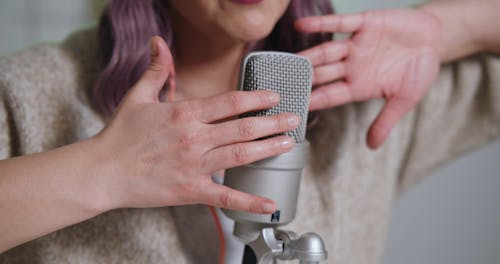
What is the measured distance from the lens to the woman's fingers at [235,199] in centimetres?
67

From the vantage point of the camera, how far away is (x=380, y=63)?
38.5 inches

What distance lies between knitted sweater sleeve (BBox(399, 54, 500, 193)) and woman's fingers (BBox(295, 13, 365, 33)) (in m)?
0.29

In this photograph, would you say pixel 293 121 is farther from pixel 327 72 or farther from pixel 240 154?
pixel 327 72

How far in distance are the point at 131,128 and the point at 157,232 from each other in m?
0.29

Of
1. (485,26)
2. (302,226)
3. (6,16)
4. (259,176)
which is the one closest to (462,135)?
(485,26)

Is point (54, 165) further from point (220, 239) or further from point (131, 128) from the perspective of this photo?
point (220, 239)

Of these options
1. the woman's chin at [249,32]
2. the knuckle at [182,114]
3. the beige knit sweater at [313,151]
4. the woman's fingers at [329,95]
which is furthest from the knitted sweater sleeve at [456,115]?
the knuckle at [182,114]

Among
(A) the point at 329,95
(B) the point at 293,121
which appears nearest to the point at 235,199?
(B) the point at 293,121

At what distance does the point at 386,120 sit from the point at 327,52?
152mm

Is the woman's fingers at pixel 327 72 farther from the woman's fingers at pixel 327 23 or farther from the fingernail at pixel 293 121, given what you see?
the fingernail at pixel 293 121

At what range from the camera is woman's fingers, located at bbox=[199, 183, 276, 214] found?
673 mm

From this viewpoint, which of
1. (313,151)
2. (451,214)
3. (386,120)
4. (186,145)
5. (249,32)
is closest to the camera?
(186,145)

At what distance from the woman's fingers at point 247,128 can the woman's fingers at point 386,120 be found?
350mm

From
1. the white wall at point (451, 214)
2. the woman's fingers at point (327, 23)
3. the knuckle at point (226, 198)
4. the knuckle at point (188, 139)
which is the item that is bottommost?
the white wall at point (451, 214)
